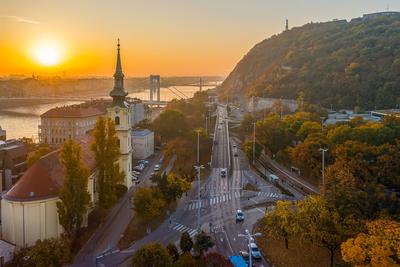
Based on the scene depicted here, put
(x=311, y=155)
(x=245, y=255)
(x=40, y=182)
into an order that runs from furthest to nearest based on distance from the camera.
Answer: (x=311, y=155) → (x=40, y=182) → (x=245, y=255)

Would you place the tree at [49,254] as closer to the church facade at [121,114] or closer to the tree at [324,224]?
the tree at [324,224]

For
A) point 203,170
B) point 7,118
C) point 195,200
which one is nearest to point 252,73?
point 7,118

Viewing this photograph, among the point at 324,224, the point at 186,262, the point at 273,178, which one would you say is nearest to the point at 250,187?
the point at 273,178

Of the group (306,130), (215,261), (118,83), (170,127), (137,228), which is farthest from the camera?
(170,127)

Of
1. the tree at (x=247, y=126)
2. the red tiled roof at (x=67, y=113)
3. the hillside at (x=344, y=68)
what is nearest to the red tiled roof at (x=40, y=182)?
the red tiled roof at (x=67, y=113)

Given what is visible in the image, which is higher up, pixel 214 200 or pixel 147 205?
pixel 147 205

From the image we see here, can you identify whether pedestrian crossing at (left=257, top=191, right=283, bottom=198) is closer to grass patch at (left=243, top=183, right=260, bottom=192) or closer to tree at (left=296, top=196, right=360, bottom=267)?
grass patch at (left=243, top=183, right=260, bottom=192)

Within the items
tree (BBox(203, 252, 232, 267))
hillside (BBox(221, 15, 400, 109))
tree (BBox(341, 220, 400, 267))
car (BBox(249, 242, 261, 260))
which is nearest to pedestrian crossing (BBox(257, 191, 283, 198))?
car (BBox(249, 242, 261, 260))

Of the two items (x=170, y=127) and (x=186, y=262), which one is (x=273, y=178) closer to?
(x=170, y=127)
